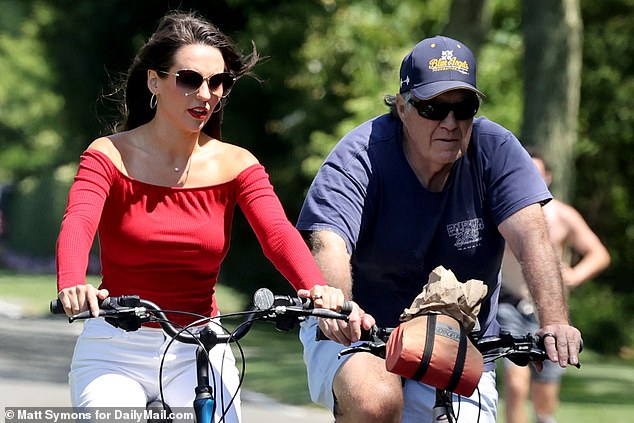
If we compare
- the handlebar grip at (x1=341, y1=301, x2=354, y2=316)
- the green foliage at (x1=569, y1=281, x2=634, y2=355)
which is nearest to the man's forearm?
the handlebar grip at (x1=341, y1=301, x2=354, y2=316)

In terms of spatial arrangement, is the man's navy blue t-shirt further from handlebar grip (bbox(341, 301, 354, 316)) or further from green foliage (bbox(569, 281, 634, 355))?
green foliage (bbox(569, 281, 634, 355))

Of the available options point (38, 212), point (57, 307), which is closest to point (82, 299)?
point (57, 307)

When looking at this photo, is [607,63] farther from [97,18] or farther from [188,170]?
[188,170]

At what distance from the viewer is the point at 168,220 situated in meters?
4.69

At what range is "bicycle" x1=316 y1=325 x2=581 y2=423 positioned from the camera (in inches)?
164

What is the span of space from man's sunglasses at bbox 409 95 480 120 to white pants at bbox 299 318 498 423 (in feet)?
2.82

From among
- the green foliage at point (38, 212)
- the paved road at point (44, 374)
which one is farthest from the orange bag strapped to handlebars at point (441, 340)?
the green foliage at point (38, 212)

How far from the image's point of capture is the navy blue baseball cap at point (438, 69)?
4719 mm

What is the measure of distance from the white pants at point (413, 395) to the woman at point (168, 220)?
274mm

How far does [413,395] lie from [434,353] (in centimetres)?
66

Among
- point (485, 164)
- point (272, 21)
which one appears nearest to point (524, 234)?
point (485, 164)

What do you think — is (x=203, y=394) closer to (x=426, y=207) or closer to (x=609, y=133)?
(x=426, y=207)

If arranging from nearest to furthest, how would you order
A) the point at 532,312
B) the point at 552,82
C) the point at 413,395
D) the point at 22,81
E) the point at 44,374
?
the point at 413,395 → the point at 532,312 → the point at 44,374 → the point at 552,82 → the point at 22,81

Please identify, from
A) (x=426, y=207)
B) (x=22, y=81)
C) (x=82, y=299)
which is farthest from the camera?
(x=22, y=81)
